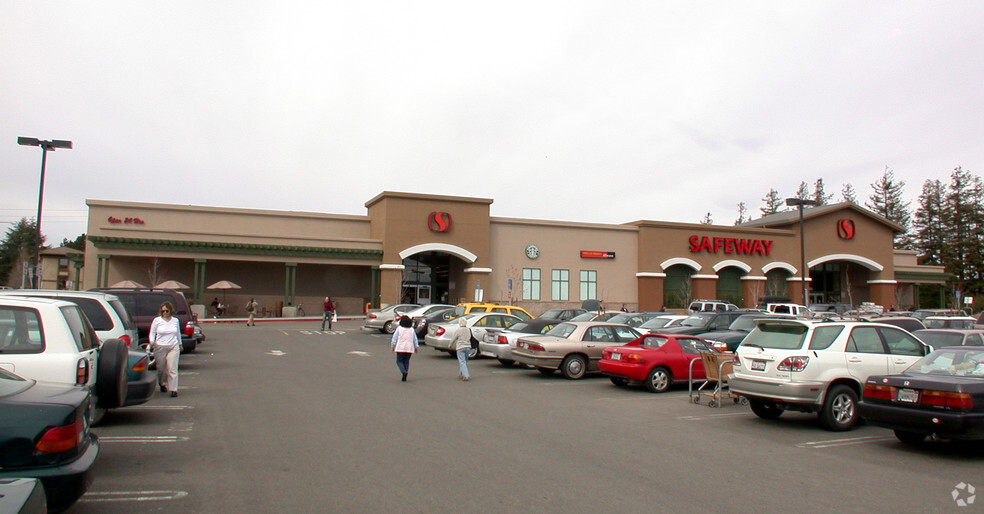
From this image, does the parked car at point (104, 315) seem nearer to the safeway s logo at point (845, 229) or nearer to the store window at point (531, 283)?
the store window at point (531, 283)

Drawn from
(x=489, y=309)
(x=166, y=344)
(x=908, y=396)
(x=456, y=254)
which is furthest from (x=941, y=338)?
(x=456, y=254)

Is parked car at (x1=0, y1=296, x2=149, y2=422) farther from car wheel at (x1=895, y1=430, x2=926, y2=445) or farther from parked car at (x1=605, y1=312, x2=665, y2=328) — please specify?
parked car at (x1=605, y1=312, x2=665, y2=328)

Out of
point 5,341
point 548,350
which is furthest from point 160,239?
point 5,341

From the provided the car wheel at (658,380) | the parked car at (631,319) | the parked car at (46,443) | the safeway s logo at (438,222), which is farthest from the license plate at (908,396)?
the safeway s logo at (438,222)

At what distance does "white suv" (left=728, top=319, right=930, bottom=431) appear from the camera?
1070 cm

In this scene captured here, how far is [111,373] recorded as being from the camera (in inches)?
324

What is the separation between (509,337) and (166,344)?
9290mm

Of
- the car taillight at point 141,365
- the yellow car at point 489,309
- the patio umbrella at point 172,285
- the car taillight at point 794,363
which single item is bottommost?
the car taillight at point 141,365

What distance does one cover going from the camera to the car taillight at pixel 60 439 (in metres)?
5.18

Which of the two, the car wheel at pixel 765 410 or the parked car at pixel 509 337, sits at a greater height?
the parked car at pixel 509 337

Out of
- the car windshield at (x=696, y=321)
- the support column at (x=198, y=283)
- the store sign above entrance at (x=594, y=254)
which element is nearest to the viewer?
the car windshield at (x=696, y=321)

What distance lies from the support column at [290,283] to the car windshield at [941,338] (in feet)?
124

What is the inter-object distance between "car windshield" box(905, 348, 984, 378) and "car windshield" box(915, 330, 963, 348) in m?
6.74

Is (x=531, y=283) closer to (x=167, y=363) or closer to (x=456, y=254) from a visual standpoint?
(x=456, y=254)
